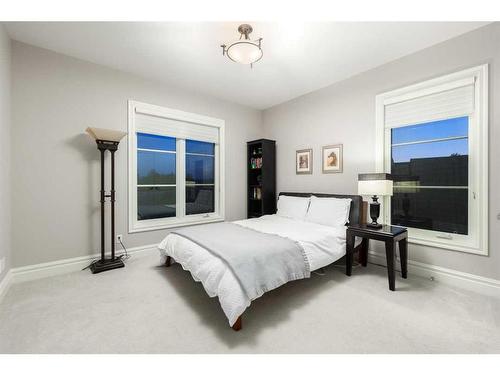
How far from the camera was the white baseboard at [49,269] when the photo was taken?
248cm

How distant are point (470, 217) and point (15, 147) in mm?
5028

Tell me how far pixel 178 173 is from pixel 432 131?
3.61 meters

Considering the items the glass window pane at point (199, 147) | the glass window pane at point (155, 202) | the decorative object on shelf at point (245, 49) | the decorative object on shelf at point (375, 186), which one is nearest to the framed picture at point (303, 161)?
the decorative object on shelf at point (375, 186)

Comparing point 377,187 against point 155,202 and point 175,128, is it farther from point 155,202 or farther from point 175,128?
point 155,202

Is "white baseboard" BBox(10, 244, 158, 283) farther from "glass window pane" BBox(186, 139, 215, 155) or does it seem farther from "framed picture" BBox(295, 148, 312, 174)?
"framed picture" BBox(295, 148, 312, 174)

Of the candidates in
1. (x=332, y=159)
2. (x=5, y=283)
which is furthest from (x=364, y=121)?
(x=5, y=283)

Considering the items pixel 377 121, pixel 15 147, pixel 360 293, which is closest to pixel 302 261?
pixel 360 293

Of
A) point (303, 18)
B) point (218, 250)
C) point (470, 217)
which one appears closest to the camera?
point (218, 250)

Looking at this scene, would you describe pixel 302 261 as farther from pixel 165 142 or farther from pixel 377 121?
pixel 165 142

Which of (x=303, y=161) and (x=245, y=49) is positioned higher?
(x=245, y=49)

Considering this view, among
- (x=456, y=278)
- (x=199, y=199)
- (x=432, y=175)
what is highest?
(x=432, y=175)

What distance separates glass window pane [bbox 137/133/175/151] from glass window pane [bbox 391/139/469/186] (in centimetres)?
333

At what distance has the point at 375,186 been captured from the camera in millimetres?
2588
